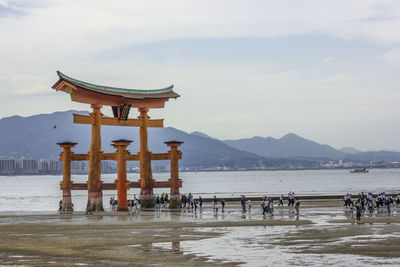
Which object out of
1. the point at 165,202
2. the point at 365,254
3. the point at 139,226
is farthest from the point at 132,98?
the point at 365,254

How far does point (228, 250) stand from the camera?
25359mm

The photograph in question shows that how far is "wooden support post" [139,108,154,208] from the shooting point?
55.0 meters

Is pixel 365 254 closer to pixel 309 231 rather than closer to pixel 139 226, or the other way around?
pixel 309 231

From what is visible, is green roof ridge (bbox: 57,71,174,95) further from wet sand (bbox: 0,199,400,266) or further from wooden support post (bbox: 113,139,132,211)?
wet sand (bbox: 0,199,400,266)

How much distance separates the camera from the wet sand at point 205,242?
74.6ft

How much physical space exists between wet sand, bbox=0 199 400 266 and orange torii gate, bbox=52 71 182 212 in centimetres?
951

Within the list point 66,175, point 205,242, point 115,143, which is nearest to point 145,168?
point 115,143

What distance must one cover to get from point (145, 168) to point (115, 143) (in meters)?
5.72

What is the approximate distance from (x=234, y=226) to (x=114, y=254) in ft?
43.5

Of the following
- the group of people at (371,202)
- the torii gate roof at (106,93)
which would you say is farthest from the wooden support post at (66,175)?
the group of people at (371,202)

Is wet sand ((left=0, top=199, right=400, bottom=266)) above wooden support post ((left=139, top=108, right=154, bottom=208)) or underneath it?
underneath

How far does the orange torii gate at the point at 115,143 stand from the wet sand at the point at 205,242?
31.2 feet

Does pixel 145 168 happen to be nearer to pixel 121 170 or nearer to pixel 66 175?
pixel 121 170

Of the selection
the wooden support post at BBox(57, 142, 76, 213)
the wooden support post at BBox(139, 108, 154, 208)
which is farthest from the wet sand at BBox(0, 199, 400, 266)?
the wooden support post at BBox(139, 108, 154, 208)
